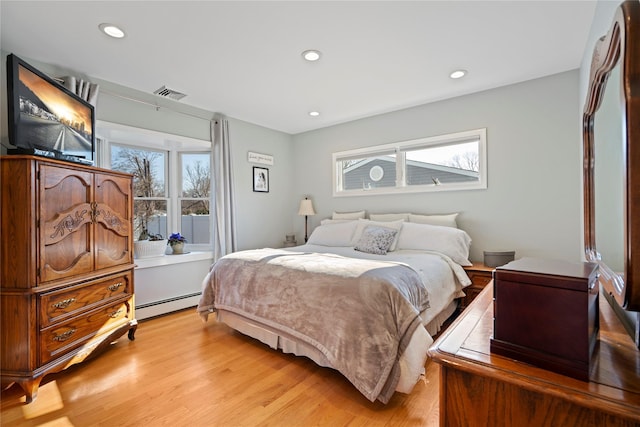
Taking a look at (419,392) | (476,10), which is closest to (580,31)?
(476,10)

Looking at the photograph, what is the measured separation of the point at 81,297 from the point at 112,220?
0.65 meters

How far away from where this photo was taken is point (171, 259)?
3436 mm

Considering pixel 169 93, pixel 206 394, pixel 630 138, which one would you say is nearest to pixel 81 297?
pixel 206 394

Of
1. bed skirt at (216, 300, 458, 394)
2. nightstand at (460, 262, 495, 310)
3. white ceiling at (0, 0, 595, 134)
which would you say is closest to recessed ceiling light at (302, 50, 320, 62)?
white ceiling at (0, 0, 595, 134)

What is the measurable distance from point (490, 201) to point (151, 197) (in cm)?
412

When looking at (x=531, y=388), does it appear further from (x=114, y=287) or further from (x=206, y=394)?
(x=114, y=287)

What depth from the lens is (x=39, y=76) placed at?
6.73 ft

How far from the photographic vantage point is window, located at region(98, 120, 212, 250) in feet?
11.1

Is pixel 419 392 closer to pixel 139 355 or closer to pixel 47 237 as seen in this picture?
pixel 139 355

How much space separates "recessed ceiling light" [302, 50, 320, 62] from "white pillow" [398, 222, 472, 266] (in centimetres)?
205

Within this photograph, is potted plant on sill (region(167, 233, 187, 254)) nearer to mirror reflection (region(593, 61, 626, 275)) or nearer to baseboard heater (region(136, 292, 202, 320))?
baseboard heater (region(136, 292, 202, 320))

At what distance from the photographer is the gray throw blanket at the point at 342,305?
1.70m

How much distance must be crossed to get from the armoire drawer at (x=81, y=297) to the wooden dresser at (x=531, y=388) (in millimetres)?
2442

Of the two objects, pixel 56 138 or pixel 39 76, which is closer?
pixel 39 76
